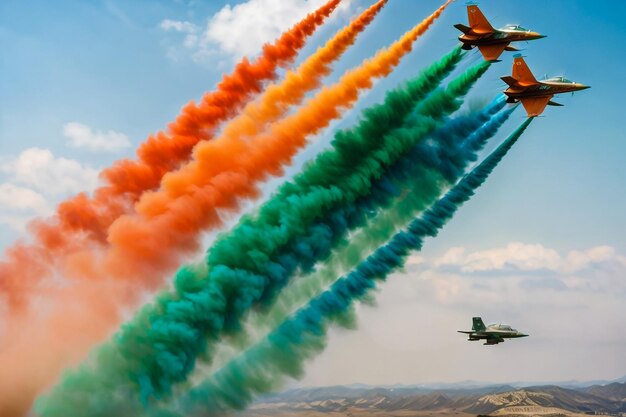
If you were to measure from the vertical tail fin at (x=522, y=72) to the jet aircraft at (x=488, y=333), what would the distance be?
1208 inches

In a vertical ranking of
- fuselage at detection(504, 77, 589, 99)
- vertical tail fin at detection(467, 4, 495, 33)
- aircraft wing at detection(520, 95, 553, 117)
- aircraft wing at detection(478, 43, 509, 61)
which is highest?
vertical tail fin at detection(467, 4, 495, 33)

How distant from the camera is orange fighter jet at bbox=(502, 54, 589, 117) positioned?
51.6 m

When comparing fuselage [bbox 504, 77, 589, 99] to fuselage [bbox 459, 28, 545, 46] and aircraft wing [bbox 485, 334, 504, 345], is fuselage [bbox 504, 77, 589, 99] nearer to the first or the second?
fuselage [bbox 459, 28, 545, 46]

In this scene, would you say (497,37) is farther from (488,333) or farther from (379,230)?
(488,333)

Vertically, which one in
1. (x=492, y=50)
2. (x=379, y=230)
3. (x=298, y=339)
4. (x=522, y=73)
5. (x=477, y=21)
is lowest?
(x=298, y=339)

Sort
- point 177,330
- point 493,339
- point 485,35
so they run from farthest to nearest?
point 493,339
point 485,35
point 177,330

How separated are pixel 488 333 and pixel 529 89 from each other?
1264 inches

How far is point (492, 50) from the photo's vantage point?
51.3 m

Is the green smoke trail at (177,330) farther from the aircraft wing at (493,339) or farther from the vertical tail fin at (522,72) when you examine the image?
the aircraft wing at (493,339)

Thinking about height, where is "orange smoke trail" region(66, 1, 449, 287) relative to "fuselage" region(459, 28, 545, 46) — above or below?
below

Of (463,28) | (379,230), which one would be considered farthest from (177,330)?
(463,28)

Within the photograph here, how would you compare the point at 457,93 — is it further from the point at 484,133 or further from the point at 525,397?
the point at 525,397

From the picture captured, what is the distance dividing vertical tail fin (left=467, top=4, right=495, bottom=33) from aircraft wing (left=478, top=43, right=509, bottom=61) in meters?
1.20

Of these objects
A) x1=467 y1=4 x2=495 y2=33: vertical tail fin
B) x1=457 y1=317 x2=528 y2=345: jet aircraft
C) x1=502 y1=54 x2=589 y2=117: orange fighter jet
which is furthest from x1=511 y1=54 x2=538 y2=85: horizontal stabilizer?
x1=457 y1=317 x2=528 y2=345: jet aircraft
